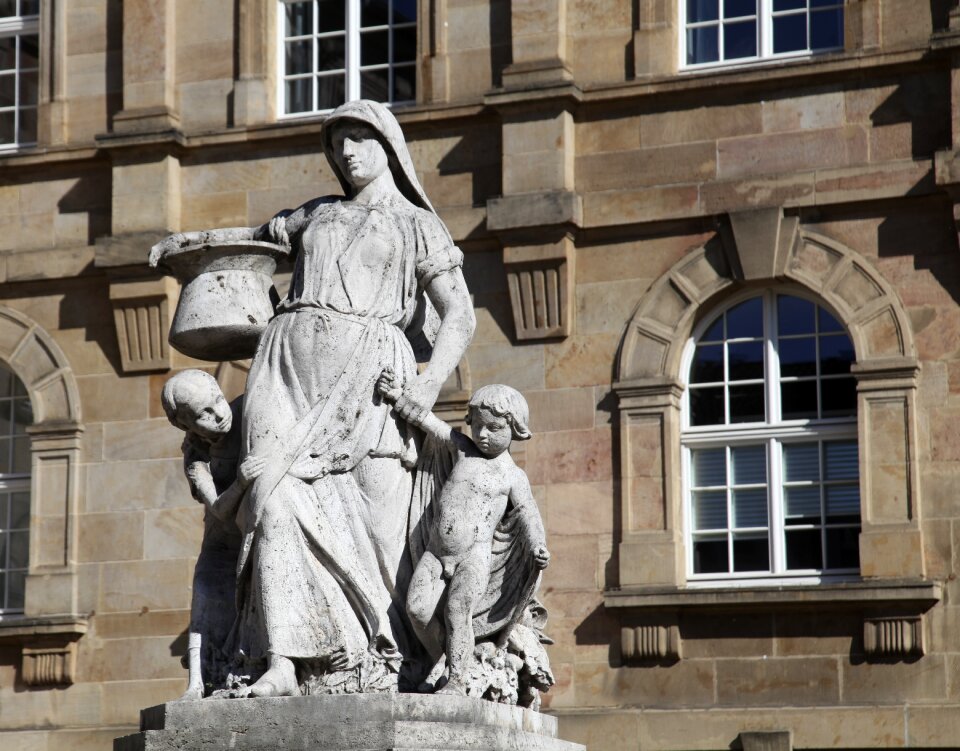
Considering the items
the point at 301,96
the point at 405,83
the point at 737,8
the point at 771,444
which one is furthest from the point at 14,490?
the point at 737,8

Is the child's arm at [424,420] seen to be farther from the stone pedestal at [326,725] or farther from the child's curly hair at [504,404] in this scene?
the stone pedestal at [326,725]

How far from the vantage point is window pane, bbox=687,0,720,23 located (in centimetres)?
1886

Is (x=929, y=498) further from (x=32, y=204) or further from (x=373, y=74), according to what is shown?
(x=32, y=204)

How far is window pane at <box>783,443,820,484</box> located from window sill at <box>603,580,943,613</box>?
0.95m

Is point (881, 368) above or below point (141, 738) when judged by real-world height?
above

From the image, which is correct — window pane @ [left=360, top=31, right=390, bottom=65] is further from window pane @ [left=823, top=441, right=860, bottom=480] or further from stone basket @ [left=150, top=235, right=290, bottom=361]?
stone basket @ [left=150, top=235, right=290, bottom=361]

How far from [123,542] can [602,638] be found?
165 inches

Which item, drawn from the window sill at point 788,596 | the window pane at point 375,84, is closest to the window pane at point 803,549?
the window sill at point 788,596

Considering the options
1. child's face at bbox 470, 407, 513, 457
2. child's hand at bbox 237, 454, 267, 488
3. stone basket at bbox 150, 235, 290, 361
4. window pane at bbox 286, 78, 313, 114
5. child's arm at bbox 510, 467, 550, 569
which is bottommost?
child's arm at bbox 510, 467, 550, 569

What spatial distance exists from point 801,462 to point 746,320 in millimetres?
1198

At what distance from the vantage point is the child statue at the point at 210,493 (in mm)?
9422

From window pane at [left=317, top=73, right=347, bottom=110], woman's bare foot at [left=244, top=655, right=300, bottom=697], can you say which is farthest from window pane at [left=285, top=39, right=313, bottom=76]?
woman's bare foot at [left=244, top=655, right=300, bottom=697]

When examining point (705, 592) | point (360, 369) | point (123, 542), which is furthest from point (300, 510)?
point (123, 542)

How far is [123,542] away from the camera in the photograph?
19.4 meters
